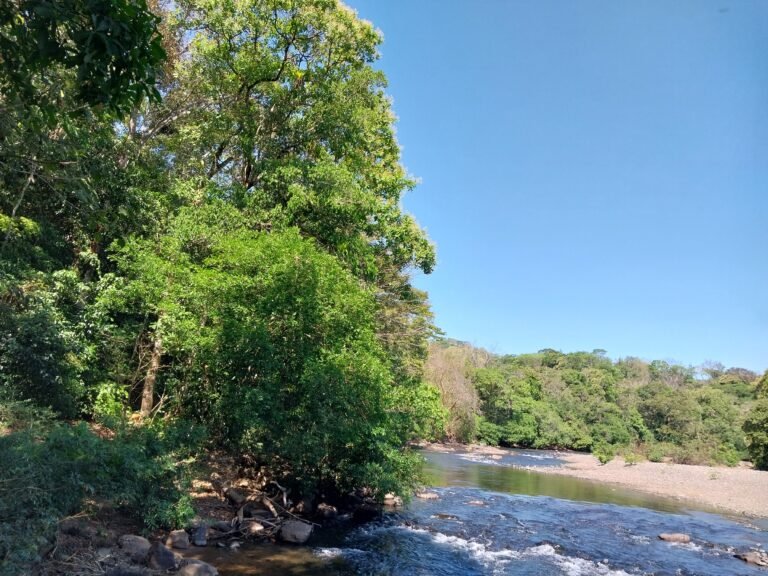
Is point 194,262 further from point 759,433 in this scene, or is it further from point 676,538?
point 759,433

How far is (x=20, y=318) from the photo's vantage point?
10656 mm

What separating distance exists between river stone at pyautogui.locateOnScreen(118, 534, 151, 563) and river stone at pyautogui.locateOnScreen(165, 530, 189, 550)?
35.9 inches

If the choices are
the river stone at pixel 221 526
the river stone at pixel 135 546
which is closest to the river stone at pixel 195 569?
the river stone at pixel 135 546

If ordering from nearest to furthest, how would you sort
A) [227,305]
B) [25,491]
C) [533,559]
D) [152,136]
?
[25,491], [227,305], [533,559], [152,136]

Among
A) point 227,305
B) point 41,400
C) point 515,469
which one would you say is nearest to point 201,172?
point 227,305

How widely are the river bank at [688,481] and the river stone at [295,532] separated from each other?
890 inches

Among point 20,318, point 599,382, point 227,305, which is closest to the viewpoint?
point 20,318

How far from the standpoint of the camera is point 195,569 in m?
8.63

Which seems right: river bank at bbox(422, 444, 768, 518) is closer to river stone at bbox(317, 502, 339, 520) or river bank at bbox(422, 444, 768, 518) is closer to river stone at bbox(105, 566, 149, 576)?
river stone at bbox(317, 502, 339, 520)

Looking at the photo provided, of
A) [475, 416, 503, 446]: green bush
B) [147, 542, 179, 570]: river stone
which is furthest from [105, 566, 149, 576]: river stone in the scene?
[475, 416, 503, 446]: green bush

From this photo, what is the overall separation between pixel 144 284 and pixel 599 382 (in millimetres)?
75000

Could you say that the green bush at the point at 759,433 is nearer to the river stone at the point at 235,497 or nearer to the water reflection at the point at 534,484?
the water reflection at the point at 534,484

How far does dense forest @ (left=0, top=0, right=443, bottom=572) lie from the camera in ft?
22.4

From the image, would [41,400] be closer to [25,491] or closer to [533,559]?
[25,491]
